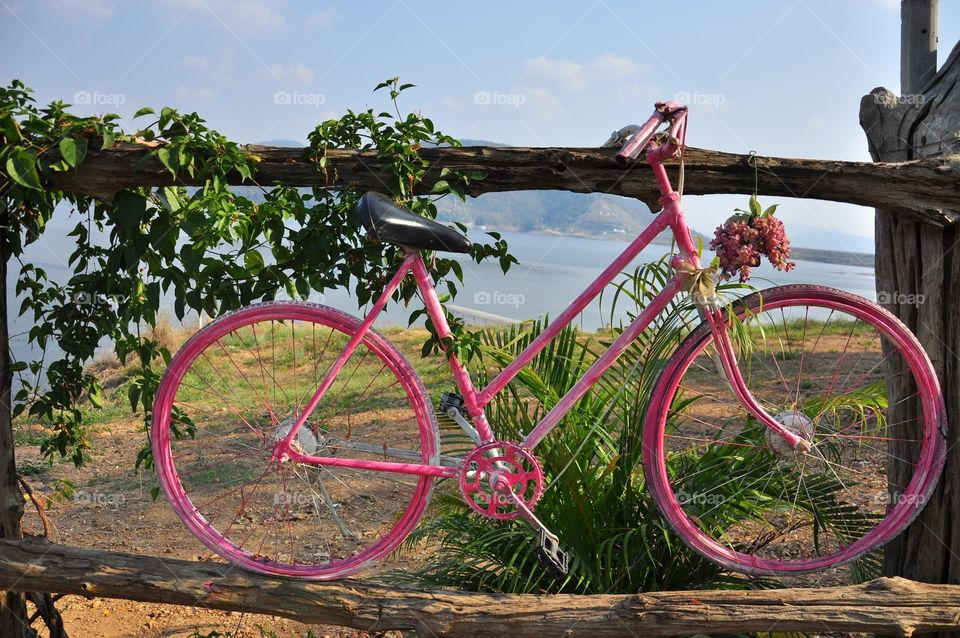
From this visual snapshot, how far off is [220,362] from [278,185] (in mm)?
5858

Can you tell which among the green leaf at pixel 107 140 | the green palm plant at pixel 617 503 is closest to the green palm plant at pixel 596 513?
the green palm plant at pixel 617 503

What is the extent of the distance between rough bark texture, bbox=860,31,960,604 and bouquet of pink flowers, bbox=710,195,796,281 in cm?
47

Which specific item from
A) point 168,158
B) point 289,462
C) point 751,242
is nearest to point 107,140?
point 168,158

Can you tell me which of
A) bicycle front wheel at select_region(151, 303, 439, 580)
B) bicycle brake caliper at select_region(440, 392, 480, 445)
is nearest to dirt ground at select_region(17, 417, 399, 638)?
bicycle front wheel at select_region(151, 303, 439, 580)

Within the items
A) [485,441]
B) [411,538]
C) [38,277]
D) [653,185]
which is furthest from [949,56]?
[38,277]

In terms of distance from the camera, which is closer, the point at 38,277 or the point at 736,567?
the point at 736,567

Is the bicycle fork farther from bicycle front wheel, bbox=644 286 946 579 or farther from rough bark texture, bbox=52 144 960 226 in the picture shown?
rough bark texture, bbox=52 144 960 226

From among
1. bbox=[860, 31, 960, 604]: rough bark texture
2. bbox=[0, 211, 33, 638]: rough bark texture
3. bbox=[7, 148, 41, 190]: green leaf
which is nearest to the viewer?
bbox=[7, 148, 41, 190]: green leaf

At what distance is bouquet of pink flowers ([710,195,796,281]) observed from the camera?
2426 mm

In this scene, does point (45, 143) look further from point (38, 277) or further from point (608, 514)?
point (608, 514)

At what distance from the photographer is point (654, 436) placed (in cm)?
252

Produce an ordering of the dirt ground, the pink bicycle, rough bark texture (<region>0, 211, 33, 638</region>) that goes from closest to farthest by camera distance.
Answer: the pink bicycle
rough bark texture (<region>0, 211, 33, 638</region>)
the dirt ground

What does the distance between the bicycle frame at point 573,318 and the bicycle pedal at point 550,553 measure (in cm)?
28

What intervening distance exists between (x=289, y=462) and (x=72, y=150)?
1148mm
